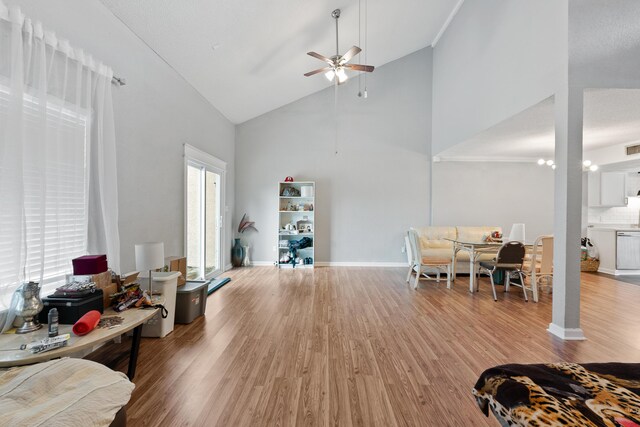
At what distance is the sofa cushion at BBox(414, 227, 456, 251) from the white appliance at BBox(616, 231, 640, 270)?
10.1ft

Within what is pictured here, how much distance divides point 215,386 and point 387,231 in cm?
513

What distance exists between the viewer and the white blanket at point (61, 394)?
1104mm

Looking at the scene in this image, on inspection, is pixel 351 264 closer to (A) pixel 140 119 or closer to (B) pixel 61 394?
(A) pixel 140 119

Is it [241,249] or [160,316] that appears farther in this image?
[241,249]

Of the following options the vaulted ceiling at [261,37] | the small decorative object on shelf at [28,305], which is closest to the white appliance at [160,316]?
the small decorative object on shelf at [28,305]

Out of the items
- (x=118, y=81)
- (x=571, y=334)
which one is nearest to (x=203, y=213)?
(x=118, y=81)

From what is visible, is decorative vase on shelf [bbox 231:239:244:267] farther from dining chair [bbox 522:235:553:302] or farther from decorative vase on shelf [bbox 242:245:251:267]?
dining chair [bbox 522:235:553:302]

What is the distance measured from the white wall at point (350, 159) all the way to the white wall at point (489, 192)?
39 centimetres

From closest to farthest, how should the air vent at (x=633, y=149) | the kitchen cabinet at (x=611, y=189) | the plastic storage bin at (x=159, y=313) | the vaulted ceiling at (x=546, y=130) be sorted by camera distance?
the plastic storage bin at (x=159, y=313), the vaulted ceiling at (x=546, y=130), the air vent at (x=633, y=149), the kitchen cabinet at (x=611, y=189)

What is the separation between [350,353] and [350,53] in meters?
3.50

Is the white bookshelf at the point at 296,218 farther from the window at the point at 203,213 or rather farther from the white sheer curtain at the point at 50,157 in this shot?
the white sheer curtain at the point at 50,157

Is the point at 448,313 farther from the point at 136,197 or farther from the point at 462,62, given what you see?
the point at 462,62

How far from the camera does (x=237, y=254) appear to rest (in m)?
6.41

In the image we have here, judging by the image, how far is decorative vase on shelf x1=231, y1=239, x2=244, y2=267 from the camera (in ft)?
21.0
